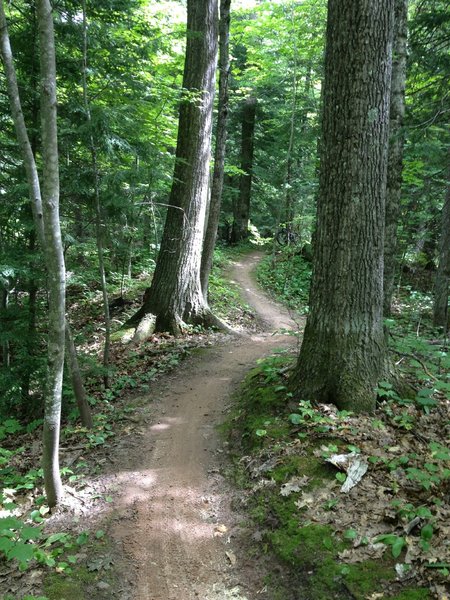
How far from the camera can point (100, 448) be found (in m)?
5.56

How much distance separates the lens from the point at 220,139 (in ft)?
34.6

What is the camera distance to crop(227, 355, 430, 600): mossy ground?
315 cm

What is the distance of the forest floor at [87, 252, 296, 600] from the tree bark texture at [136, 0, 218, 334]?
2.61 m

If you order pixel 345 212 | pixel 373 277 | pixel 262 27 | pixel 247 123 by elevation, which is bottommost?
pixel 373 277

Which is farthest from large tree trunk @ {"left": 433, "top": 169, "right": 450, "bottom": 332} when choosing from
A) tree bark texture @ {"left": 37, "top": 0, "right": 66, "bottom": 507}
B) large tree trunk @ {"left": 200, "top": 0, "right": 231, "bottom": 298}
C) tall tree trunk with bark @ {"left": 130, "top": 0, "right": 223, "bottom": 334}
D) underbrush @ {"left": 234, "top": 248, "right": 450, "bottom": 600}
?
tree bark texture @ {"left": 37, "top": 0, "right": 66, "bottom": 507}

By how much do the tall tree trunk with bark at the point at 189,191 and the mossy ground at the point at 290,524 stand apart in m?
4.23

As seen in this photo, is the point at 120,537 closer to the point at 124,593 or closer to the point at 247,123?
the point at 124,593

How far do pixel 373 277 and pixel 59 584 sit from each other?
4.39 meters

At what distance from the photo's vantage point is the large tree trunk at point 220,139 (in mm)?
9930

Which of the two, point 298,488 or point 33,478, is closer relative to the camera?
point 298,488

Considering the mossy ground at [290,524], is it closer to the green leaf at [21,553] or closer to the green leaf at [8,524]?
the green leaf at [21,553]

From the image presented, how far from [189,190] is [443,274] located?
7.45 m

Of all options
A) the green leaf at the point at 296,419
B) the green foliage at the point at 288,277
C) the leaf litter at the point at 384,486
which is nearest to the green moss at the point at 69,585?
the leaf litter at the point at 384,486

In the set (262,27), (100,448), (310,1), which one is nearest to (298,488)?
(100,448)
